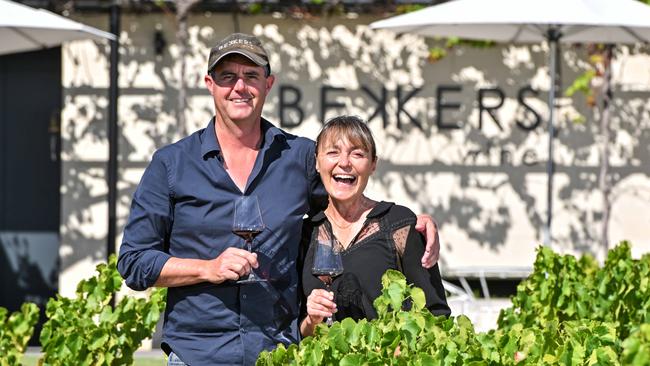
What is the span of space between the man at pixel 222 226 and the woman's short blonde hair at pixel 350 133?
0.53ft

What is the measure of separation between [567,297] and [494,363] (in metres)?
2.72

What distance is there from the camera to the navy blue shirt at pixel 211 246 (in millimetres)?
3750

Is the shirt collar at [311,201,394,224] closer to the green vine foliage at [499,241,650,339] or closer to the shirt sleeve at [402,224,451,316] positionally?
the shirt sleeve at [402,224,451,316]

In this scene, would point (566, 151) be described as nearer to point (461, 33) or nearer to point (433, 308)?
point (461, 33)

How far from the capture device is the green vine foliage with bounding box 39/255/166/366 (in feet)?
18.2

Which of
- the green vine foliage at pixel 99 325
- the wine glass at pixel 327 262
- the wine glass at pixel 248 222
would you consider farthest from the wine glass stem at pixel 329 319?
the green vine foliage at pixel 99 325

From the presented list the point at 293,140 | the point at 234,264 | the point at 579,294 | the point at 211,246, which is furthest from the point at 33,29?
the point at 234,264

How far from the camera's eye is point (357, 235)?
400cm

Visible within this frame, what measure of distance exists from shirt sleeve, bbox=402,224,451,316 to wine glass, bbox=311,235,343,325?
244mm

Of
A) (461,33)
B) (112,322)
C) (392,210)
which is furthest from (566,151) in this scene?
(392,210)

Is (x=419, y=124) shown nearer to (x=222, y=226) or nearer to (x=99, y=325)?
(x=99, y=325)

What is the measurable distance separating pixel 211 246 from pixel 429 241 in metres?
0.63

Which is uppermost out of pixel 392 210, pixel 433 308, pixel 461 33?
pixel 461 33

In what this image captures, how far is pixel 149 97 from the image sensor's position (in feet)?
33.8
